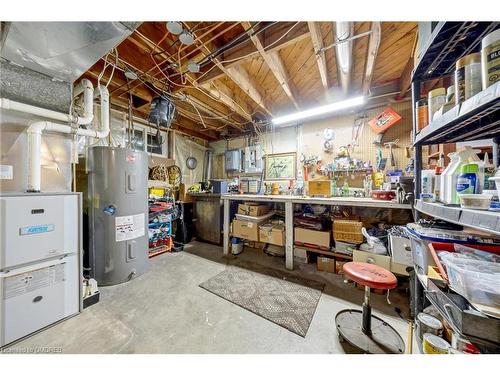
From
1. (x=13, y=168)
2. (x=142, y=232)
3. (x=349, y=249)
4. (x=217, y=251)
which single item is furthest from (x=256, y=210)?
(x=13, y=168)

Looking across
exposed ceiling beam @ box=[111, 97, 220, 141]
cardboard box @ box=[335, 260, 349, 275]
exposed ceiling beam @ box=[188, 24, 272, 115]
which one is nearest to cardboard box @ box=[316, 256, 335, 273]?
cardboard box @ box=[335, 260, 349, 275]

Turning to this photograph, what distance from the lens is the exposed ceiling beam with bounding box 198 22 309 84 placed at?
60.3 inches

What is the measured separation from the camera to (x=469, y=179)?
0.79m

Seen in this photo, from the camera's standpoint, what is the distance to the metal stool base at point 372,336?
1257 millimetres

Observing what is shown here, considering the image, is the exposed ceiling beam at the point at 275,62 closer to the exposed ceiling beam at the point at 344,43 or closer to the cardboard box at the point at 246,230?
the exposed ceiling beam at the point at 344,43

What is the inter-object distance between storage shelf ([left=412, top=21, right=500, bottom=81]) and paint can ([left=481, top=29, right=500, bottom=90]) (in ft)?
1.09

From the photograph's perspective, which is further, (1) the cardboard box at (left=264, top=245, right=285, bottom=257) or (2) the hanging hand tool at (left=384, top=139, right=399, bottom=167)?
(1) the cardboard box at (left=264, top=245, right=285, bottom=257)

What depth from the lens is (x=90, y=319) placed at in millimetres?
1560

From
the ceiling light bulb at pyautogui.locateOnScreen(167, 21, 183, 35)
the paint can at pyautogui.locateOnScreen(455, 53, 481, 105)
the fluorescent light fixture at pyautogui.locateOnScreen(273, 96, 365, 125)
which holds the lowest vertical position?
the paint can at pyautogui.locateOnScreen(455, 53, 481, 105)

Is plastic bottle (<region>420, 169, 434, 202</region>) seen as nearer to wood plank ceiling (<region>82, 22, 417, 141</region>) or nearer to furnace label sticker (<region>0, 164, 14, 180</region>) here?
wood plank ceiling (<region>82, 22, 417, 141</region>)

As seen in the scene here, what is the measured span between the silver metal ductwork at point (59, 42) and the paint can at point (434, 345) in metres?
2.66

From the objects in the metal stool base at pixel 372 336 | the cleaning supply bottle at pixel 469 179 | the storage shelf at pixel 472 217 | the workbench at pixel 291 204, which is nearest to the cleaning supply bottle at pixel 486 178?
the cleaning supply bottle at pixel 469 179

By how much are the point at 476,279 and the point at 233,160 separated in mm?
3817
